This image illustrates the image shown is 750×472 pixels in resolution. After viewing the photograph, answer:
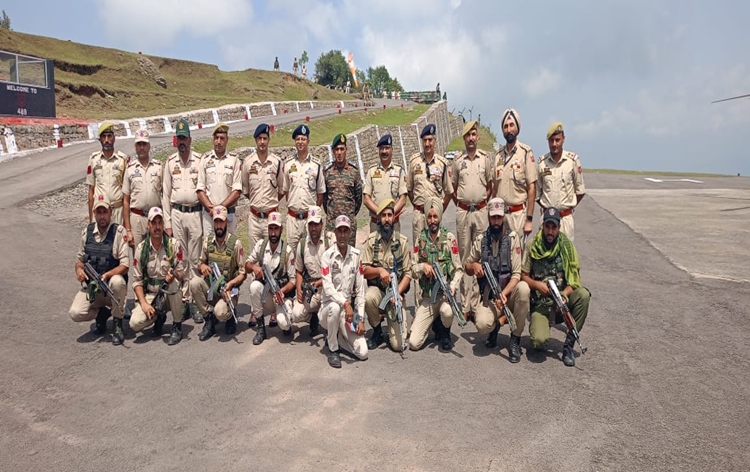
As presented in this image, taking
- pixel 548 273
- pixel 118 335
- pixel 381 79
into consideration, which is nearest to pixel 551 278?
pixel 548 273

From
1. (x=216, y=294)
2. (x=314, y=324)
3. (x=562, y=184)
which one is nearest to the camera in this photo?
(x=216, y=294)

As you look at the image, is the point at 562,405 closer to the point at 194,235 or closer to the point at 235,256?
the point at 235,256

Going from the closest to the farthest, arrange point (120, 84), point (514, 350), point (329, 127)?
point (514, 350) < point (329, 127) < point (120, 84)

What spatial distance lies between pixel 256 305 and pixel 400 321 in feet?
6.18

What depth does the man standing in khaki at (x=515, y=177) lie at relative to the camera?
7062 millimetres

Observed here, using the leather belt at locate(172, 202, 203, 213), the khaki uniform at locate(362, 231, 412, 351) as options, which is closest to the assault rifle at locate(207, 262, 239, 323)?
the leather belt at locate(172, 202, 203, 213)

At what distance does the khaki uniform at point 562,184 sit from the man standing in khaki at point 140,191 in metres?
5.61

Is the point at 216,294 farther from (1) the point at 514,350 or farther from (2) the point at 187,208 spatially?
(1) the point at 514,350

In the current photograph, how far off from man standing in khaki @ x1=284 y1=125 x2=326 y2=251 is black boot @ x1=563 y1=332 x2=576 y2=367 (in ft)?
12.4

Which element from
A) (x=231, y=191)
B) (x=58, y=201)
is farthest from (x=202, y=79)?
(x=231, y=191)

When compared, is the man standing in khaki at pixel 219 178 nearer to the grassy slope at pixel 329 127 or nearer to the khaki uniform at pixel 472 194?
the khaki uniform at pixel 472 194

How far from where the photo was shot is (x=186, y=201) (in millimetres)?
7156

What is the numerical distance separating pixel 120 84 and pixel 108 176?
34599mm

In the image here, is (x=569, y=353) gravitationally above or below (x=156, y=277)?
below
